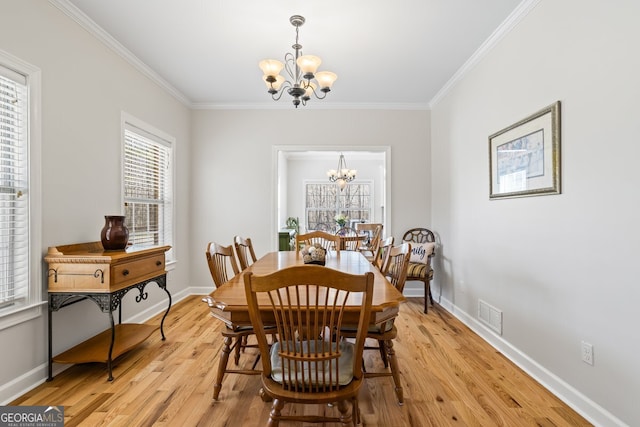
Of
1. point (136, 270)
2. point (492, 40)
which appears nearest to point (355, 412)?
point (136, 270)

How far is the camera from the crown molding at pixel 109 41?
8.21ft

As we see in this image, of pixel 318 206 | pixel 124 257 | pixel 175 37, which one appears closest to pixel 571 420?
pixel 124 257

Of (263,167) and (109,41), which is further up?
(109,41)

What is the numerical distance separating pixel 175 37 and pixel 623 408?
407 centimetres

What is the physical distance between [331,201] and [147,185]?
5781 mm

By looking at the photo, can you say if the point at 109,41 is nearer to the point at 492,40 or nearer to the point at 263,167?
the point at 263,167

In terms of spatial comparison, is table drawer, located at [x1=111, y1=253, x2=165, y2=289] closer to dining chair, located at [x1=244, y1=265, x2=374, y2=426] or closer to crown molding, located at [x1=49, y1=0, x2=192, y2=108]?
dining chair, located at [x1=244, y1=265, x2=374, y2=426]

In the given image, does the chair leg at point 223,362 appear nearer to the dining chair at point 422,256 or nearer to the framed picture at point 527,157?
the framed picture at point 527,157

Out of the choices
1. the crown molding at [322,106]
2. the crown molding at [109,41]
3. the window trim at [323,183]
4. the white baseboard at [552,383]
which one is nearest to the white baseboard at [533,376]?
the white baseboard at [552,383]

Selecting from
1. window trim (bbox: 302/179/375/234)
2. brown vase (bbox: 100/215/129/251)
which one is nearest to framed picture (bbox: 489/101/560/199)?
brown vase (bbox: 100/215/129/251)

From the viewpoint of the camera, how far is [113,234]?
8.45ft

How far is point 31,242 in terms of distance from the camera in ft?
7.30

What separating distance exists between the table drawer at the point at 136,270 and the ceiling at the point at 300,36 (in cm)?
197

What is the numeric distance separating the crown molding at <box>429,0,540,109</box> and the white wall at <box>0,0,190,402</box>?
136 inches
